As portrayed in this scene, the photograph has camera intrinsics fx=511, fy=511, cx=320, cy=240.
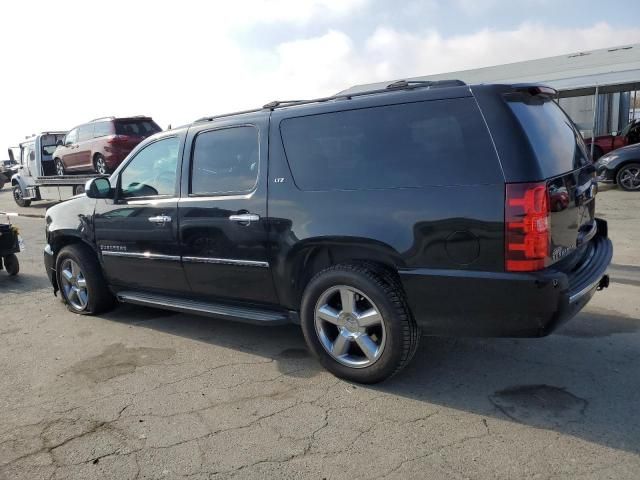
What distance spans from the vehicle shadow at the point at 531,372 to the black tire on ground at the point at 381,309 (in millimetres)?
171

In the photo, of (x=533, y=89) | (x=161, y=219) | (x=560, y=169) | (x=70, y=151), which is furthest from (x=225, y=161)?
(x=70, y=151)

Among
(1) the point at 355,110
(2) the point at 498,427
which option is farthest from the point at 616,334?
(1) the point at 355,110

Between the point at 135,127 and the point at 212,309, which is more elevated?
the point at 135,127

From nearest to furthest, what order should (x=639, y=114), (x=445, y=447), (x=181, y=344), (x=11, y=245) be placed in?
(x=445, y=447)
(x=181, y=344)
(x=11, y=245)
(x=639, y=114)

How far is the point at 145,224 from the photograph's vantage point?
14.9 ft

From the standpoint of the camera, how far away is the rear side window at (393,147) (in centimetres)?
297

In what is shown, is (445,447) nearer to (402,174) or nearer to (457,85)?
(402,174)

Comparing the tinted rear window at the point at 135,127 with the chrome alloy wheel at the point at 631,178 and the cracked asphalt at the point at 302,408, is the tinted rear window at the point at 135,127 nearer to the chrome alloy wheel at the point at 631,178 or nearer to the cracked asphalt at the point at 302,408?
the cracked asphalt at the point at 302,408

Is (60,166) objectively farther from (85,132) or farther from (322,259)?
(322,259)

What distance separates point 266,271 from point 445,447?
175cm

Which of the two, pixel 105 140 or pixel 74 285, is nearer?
pixel 74 285

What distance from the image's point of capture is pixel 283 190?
3.68 metres

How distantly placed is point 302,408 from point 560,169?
218 centimetres

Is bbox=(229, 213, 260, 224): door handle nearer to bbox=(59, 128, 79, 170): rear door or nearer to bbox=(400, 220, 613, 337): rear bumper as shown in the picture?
bbox=(400, 220, 613, 337): rear bumper
